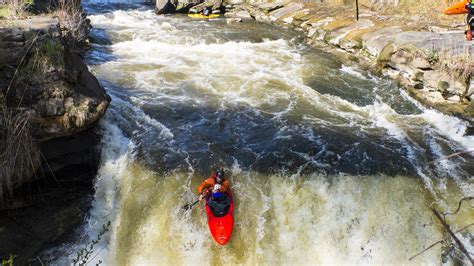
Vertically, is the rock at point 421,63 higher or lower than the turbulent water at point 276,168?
higher

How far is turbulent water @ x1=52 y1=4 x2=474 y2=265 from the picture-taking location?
19.6ft

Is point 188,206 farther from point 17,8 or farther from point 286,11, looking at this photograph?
point 286,11

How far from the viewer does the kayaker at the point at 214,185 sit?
6027 mm

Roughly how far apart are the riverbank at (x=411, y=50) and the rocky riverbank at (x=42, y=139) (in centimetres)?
799

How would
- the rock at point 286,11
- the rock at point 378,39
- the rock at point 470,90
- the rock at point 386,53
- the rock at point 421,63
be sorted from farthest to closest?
the rock at point 286,11
the rock at point 378,39
the rock at point 386,53
the rock at point 421,63
the rock at point 470,90

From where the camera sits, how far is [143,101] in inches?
349

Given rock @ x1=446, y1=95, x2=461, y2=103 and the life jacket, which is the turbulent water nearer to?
the life jacket

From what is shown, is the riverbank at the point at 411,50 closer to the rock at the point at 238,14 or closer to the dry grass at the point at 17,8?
the rock at the point at 238,14

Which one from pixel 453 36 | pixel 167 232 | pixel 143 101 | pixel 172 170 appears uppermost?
pixel 453 36

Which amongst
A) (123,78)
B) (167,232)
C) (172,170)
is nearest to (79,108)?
(172,170)

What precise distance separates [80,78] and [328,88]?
6281mm

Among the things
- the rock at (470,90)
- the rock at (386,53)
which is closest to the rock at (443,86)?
the rock at (470,90)

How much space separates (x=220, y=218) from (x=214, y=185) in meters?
0.53

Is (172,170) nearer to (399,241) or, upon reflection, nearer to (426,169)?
(399,241)
